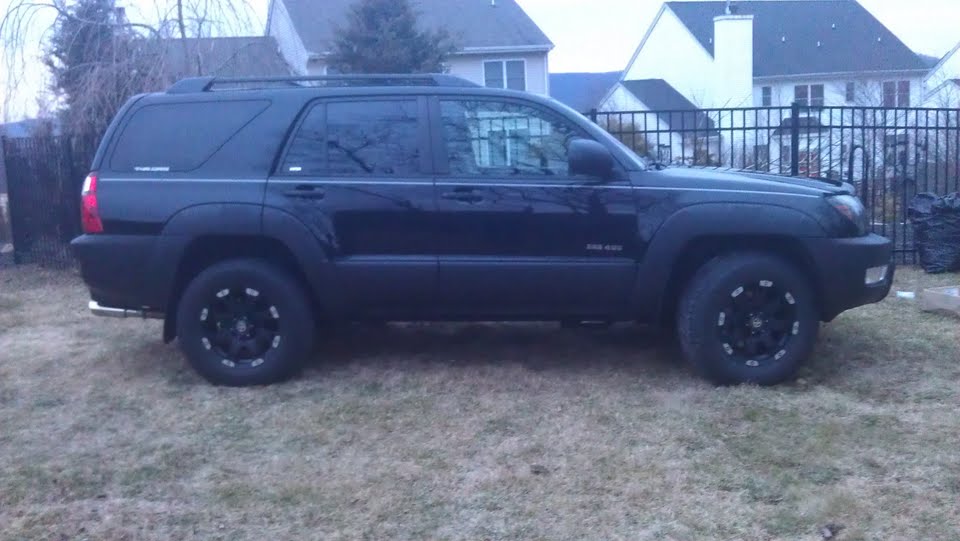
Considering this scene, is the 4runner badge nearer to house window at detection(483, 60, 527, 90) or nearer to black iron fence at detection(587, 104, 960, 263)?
black iron fence at detection(587, 104, 960, 263)

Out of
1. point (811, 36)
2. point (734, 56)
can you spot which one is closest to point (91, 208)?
point (734, 56)

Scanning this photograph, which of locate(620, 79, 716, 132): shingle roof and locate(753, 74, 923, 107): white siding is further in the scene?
locate(620, 79, 716, 132): shingle roof

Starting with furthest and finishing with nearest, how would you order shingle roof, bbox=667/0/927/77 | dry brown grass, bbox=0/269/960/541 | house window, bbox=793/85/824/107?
shingle roof, bbox=667/0/927/77
house window, bbox=793/85/824/107
dry brown grass, bbox=0/269/960/541

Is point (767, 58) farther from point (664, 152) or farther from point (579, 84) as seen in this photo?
point (664, 152)

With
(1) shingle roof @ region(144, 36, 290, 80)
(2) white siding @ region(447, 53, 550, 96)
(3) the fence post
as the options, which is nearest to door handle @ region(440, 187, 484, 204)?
(3) the fence post

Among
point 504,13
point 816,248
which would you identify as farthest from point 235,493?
point 504,13

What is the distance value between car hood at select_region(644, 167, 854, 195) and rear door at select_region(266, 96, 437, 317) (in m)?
1.38

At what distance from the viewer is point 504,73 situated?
31.7m

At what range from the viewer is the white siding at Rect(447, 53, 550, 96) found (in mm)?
31078

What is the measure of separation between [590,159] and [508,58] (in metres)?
25.8

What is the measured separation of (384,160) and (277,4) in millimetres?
23498

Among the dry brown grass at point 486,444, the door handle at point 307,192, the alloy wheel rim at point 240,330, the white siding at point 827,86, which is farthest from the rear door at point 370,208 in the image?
the white siding at point 827,86

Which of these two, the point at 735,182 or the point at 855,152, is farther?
the point at 855,152

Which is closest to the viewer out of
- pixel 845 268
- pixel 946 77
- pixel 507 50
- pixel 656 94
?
pixel 845 268
